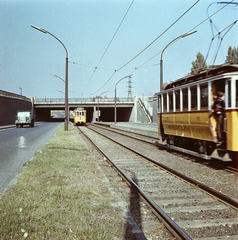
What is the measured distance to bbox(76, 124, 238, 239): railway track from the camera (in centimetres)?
399

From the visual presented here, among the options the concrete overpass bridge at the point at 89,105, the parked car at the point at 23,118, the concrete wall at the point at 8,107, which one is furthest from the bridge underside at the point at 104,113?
the parked car at the point at 23,118

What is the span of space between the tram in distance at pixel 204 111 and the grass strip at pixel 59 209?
4045 mm

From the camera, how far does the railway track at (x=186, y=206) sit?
3.99 metres

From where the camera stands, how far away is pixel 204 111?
922 cm

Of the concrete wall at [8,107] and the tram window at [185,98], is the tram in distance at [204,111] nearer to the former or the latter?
the tram window at [185,98]

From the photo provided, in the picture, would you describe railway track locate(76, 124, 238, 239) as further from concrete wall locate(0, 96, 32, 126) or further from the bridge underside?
the bridge underside

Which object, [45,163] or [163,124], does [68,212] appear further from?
→ [163,124]

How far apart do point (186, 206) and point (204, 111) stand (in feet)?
15.7

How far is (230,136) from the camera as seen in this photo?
7965 millimetres

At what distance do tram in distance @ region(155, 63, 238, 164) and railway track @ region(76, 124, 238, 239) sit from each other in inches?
79.5

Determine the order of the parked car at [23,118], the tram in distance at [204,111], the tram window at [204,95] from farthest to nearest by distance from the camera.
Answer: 1. the parked car at [23,118]
2. the tram window at [204,95]
3. the tram in distance at [204,111]

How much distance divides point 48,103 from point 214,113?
2446 inches

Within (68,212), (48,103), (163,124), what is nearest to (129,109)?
(48,103)

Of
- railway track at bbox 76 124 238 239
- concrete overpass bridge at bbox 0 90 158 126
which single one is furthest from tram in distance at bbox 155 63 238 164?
concrete overpass bridge at bbox 0 90 158 126
